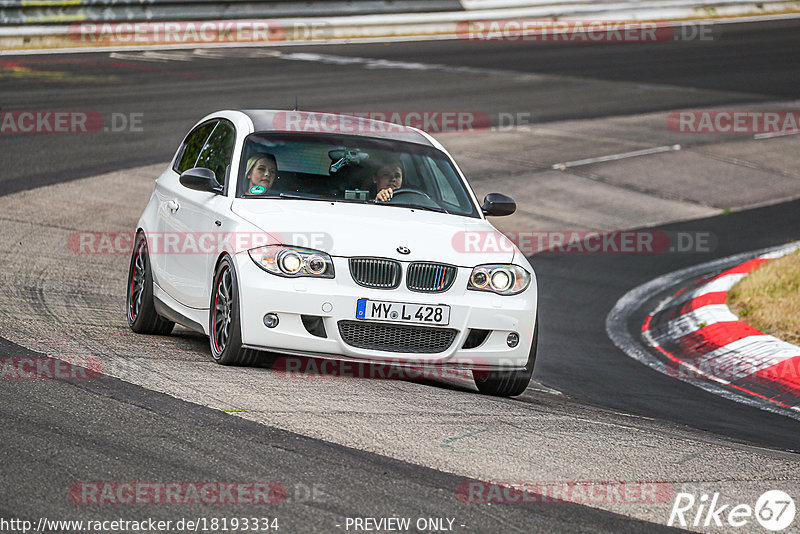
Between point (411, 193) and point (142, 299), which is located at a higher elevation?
point (411, 193)

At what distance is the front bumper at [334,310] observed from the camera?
718 centimetres

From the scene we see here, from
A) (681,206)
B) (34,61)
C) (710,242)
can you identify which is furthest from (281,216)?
(34,61)

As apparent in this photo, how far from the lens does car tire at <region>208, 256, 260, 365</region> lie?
727 centimetres

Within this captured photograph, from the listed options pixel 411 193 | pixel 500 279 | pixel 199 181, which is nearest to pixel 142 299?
pixel 199 181

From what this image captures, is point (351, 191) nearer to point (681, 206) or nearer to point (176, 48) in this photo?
point (681, 206)

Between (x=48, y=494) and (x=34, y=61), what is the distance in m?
20.2

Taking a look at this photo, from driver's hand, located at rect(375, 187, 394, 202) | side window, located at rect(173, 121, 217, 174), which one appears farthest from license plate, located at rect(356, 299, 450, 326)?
side window, located at rect(173, 121, 217, 174)

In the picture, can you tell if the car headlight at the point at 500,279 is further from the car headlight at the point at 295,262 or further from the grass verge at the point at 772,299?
the grass verge at the point at 772,299

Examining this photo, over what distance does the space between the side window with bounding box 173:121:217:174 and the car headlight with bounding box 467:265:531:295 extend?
8.75 feet

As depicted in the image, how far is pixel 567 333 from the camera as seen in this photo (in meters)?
A: 10.4

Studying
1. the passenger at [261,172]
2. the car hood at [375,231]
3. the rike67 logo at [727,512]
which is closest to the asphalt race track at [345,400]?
the rike67 logo at [727,512]

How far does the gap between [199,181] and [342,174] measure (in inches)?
36.5

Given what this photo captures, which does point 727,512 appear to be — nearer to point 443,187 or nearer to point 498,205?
point 498,205

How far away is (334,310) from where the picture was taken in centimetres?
717
